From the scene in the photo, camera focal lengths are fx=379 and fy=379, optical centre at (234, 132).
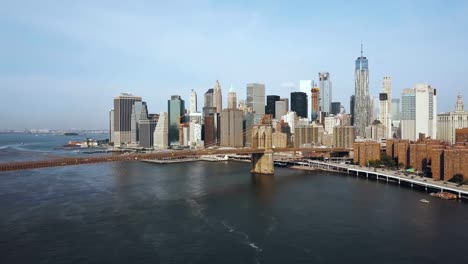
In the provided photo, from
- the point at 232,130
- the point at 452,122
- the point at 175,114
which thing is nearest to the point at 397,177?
the point at 232,130

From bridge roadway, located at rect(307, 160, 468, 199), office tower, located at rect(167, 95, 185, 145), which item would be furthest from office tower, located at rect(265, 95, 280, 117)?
bridge roadway, located at rect(307, 160, 468, 199)

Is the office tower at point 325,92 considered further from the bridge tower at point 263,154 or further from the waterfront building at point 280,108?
the bridge tower at point 263,154

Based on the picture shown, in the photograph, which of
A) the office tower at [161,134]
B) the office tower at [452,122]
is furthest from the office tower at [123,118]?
the office tower at [452,122]

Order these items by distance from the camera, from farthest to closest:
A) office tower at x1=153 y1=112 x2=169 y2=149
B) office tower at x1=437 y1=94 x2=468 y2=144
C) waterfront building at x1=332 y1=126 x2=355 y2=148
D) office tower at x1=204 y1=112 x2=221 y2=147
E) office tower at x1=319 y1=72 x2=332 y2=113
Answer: office tower at x1=319 y1=72 x2=332 y2=113 < office tower at x1=153 y1=112 x2=169 y2=149 < office tower at x1=204 y1=112 x2=221 y2=147 < office tower at x1=437 y1=94 x2=468 y2=144 < waterfront building at x1=332 y1=126 x2=355 y2=148

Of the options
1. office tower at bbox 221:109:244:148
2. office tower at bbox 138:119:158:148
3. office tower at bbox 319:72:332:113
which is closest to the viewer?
office tower at bbox 221:109:244:148

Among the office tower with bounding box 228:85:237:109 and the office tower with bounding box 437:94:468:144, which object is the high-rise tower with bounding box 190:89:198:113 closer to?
the office tower with bounding box 228:85:237:109
